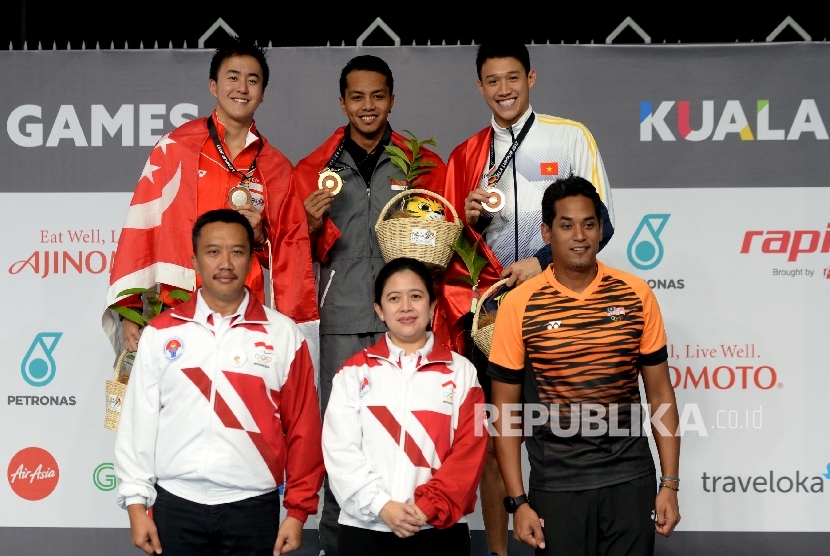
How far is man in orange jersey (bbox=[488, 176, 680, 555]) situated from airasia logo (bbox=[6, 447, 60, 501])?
274 cm

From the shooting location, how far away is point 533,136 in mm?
3785

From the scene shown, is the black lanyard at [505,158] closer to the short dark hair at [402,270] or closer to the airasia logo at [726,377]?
the short dark hair at [402,270]

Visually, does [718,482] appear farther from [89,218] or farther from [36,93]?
[36,93]

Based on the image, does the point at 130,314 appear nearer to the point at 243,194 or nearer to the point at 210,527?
the point at 243,194

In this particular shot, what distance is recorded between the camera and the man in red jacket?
3791 millimetres

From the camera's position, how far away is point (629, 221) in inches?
189

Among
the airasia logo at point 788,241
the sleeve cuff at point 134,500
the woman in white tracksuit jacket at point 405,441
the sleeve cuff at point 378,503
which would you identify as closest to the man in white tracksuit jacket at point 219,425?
the sleeve cuff at point 134,500

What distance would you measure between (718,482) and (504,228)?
6.34 feet

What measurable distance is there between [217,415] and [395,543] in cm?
66

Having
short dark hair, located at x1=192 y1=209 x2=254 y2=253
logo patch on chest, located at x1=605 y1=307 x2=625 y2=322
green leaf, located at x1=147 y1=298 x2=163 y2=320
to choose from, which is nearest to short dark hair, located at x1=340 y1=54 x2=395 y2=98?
short dark hair, located at x1=192 y1=209 x2=254 y2=253

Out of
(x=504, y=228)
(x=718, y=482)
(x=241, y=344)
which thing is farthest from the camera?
(x=718, y=482)

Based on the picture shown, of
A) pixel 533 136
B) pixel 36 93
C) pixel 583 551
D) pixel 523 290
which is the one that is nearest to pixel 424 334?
pixel 523 290

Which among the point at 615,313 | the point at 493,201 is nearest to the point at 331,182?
the point at 493,201

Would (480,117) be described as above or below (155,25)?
below
